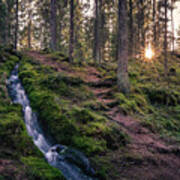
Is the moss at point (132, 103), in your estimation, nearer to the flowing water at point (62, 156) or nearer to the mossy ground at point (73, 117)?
the mossy ground at point (73, 117)

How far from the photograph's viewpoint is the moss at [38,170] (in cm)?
514

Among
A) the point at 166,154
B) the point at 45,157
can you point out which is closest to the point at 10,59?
the point at 45,157

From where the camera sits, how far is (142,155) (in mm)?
7098

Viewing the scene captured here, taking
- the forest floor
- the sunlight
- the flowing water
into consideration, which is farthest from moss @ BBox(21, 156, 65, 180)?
the sunlight

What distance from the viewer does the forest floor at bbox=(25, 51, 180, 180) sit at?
20.3ft

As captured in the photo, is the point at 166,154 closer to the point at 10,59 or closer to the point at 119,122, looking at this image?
the point at 119,122

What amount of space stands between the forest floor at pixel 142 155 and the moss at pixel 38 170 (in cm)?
179

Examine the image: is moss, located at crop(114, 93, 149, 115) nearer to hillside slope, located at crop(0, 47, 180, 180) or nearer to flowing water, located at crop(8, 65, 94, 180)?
hillside slope, located at crop(0, 47, 180, 180)

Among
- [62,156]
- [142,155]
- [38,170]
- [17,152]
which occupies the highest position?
A: [17,152]

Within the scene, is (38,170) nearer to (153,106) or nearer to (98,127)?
(98,127)

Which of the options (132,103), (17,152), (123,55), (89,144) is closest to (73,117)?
(89,144)

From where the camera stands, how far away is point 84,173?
6.01 meters

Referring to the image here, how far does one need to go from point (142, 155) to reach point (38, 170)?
381 cm

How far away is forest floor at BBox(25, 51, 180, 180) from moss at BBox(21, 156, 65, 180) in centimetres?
179
